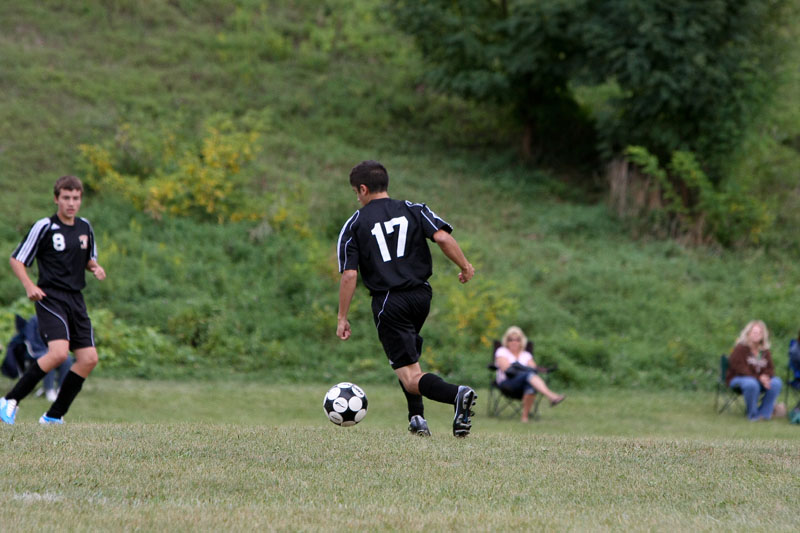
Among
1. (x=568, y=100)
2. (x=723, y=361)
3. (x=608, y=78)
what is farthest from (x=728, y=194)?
(x=723, y=361)

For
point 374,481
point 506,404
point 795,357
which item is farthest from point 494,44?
point 374,481

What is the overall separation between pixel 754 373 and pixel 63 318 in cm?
869

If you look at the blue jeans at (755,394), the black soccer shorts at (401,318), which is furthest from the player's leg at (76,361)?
the blue jeans at (755,394)

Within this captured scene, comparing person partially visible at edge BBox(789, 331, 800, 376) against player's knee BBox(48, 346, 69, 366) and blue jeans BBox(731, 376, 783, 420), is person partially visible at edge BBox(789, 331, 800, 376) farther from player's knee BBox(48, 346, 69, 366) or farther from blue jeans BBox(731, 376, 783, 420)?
player's knee BBox(48, 346, 69, 366)

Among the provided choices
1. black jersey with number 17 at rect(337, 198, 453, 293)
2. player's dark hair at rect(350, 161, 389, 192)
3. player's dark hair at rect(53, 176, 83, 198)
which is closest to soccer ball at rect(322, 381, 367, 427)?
black jersey with number 17 at rect(337, 198, 453, 293)

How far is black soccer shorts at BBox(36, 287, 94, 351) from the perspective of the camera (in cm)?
751

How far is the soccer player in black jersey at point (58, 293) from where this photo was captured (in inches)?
295

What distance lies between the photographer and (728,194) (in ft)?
67.5

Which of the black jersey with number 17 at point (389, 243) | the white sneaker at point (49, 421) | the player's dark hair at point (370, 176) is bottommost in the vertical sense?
the white sneaker at point (49, 421)

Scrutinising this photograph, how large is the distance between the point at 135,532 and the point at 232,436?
2477mm

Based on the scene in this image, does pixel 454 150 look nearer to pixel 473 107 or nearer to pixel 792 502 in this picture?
pixel 473 107

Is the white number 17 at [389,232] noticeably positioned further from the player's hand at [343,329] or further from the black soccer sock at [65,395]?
the black soccer sock at [65,395]

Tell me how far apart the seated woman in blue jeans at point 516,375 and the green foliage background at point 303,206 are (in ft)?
6.88

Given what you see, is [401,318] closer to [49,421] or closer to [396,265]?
[396,265]
